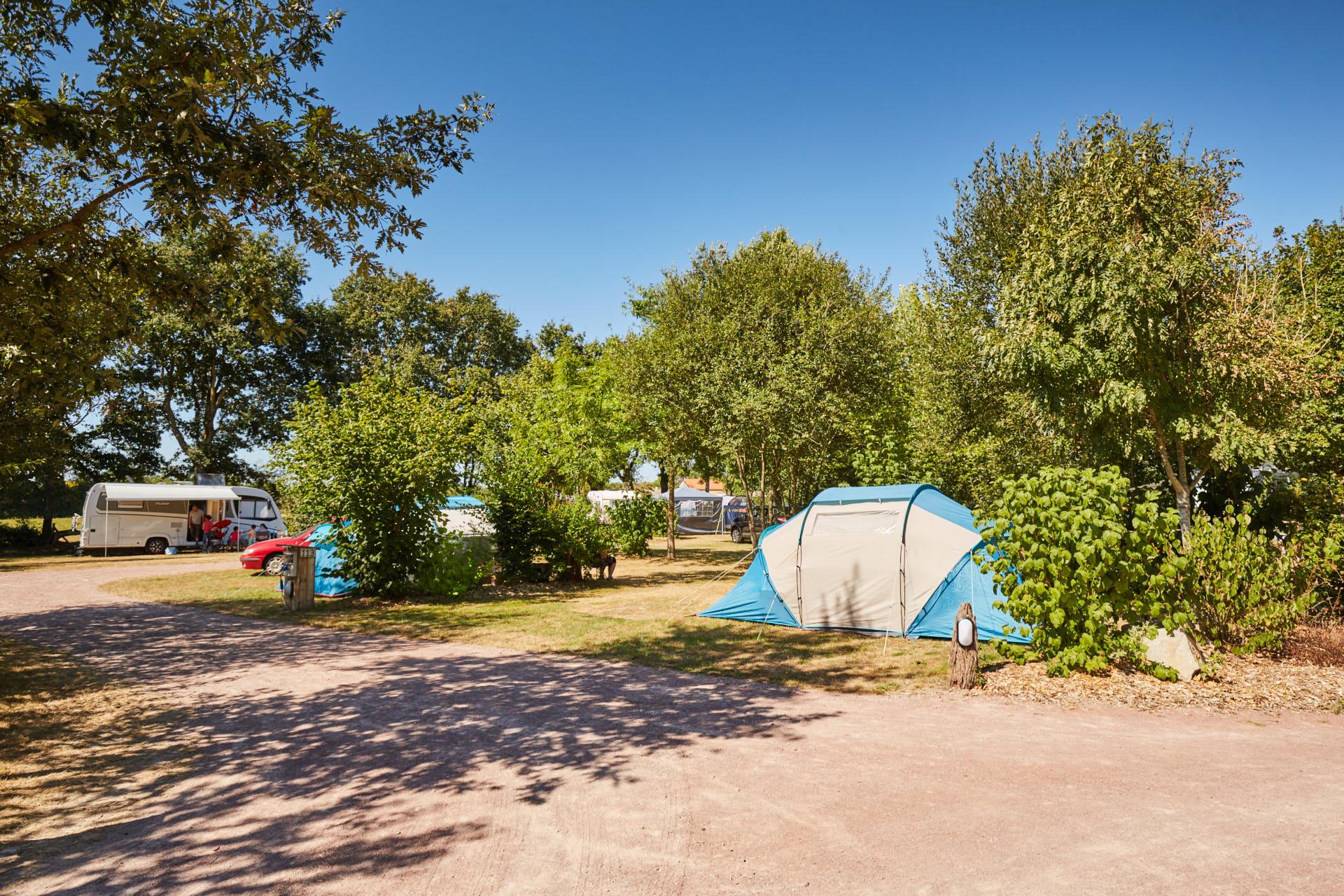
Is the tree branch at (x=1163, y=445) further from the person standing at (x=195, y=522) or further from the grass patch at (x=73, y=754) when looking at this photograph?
the person standing at (x=195, y=522)

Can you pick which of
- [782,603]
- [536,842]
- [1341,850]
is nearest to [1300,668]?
[1341,850]

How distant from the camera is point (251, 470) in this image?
3703cm

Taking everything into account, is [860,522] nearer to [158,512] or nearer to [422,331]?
[158,512]

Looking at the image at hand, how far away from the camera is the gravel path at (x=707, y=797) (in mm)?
3898

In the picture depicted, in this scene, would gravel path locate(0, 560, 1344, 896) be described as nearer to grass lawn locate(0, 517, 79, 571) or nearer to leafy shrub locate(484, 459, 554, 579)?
leafy shrub locate(484, 459, 554, 579)

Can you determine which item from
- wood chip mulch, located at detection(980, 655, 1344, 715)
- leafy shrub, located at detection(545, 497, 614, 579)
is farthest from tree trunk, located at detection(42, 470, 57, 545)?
wood chip mulch, located at detection(980, 655, 1344, 715)

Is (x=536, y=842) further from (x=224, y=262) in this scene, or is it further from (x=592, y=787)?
(x=224, y=262)

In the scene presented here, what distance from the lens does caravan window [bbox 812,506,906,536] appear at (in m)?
11.1

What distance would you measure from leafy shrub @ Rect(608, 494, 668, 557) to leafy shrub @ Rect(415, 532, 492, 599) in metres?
10.3

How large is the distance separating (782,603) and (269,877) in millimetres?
9070

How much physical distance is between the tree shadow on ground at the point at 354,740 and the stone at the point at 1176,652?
388 centimetres

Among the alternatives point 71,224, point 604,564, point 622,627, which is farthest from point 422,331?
point 71,224

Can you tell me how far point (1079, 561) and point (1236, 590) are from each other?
2226 millimetres

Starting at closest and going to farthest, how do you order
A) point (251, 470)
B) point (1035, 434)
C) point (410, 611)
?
point (410, 611)
point (1035, 434)
point (251, 470)
